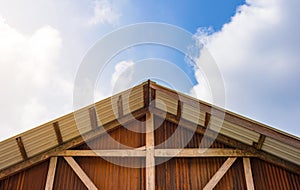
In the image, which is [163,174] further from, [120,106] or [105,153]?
[120,106]

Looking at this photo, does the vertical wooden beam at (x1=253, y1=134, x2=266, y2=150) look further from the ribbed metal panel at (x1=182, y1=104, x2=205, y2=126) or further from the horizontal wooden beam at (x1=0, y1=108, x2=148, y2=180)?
the horizontal wooden beam at (x1=0, y1=108, x2=148, y2=180)

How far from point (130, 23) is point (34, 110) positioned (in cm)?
391

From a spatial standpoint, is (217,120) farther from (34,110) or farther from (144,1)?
(34,110)

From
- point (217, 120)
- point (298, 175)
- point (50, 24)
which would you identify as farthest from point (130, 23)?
point (298, 175)

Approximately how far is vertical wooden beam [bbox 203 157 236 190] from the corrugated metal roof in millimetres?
525

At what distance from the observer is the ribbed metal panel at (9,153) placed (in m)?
6.30

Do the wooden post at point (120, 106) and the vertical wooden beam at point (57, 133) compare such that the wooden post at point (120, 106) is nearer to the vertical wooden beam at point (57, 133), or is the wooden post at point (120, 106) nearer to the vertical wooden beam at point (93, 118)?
the vertical wooden beam at point (93, 118)

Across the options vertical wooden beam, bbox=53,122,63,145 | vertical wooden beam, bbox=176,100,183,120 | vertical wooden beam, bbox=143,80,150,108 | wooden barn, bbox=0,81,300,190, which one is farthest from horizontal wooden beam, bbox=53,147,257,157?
vertical wooden beam, bbox=143,80,150,108

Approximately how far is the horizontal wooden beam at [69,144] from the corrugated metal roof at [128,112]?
8cm

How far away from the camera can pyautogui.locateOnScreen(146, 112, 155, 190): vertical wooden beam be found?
21.6 ft

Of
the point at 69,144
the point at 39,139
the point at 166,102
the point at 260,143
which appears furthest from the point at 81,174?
the point at 260,143

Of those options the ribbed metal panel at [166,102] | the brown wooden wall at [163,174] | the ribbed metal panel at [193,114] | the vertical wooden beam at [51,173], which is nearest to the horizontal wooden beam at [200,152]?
the brown wooden wall at [163,174]

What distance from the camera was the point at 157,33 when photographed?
7914mm

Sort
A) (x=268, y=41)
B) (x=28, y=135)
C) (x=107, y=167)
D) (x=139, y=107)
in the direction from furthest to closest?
(x=268, y=41)
(x=139, y=107)
(x=107, y=167)
(x=28, y=135)
